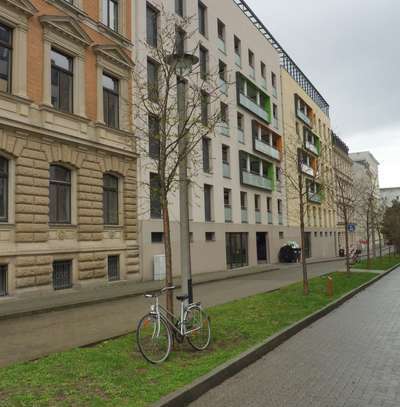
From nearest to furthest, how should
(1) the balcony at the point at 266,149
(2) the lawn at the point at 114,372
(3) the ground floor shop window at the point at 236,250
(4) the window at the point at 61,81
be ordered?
1. (2) the lawn at the point at 114,372
2. (4) the window at the point at 61,81
3. (3) the ground floor shop window at the point at 236,250
4. (1) the balcony at the point at 266,149

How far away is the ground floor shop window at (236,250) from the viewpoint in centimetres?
3147

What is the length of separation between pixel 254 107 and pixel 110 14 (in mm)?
18032

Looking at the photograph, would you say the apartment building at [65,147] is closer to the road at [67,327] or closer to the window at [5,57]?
the window at [5,57]

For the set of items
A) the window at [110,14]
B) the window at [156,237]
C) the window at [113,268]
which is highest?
the window at [110,14]

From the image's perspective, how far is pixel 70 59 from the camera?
18578 mm

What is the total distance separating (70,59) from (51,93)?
6.63ft

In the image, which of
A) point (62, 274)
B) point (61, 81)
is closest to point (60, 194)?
point (62, 274)

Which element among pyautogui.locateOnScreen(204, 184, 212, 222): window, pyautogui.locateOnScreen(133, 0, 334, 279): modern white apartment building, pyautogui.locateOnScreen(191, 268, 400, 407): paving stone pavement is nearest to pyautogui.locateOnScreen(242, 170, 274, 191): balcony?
pyautogui.locateOnScreen(133, 0, 334, 279): modern white apartment building

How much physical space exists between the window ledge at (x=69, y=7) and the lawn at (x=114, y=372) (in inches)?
545

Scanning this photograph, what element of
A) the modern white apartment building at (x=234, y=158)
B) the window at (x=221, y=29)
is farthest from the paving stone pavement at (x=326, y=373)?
the window at (x=221, y=29)

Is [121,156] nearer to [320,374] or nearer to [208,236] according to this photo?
[208,236]

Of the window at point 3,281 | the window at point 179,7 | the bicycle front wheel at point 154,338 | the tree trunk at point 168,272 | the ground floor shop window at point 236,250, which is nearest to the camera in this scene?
the bicycle front wheel at point 154,338

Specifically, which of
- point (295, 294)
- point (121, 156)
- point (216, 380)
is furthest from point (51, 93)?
point (216, 380)

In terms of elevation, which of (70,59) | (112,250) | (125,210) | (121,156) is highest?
(70,59)
